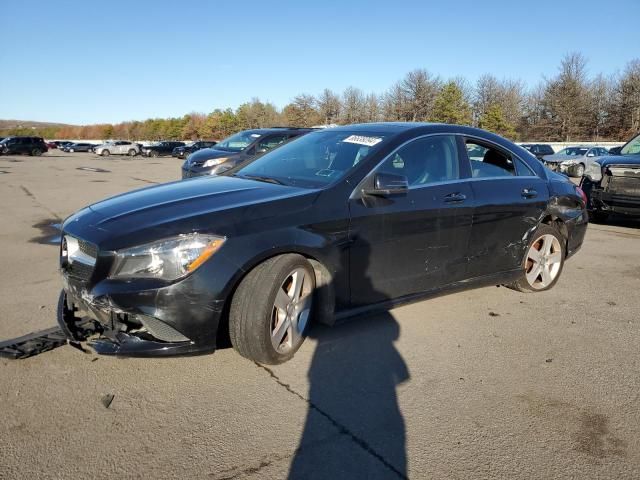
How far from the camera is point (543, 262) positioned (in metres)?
5.02

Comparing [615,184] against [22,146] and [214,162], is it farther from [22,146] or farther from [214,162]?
[22,146]

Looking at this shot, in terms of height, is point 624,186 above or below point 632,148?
below

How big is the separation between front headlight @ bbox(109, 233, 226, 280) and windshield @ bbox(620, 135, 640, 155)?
9.30 meters

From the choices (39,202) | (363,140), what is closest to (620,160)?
(363,140)

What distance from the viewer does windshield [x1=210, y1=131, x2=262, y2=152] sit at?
496 inches

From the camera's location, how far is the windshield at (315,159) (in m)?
3.78

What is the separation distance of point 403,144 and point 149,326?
2323 millimetres

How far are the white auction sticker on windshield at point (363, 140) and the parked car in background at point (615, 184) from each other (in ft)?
21.5

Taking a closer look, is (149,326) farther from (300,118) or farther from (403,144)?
(300,118)

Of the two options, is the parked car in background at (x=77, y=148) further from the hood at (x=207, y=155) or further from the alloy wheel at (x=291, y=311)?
the alloy wheel at (x=291, y=311)

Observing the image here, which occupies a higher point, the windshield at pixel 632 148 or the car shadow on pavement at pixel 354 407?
the windshield at pixel 632 148

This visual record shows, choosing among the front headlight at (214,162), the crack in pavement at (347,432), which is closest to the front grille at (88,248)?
the crack in pavement at (347,432)

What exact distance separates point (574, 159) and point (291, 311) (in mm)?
25620

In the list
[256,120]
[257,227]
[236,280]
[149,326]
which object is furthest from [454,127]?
[256,120]
